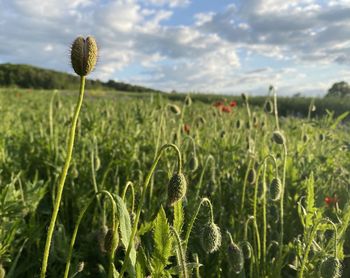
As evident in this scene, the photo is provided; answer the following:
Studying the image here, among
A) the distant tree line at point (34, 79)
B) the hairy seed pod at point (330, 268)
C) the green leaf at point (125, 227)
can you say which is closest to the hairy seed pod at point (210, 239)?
the green leaf at point (125, 227)

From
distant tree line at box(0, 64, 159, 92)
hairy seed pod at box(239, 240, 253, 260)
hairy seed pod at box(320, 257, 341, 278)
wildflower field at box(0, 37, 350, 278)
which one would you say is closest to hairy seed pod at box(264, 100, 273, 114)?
wildflower field at box(0, 37, 350, 278)

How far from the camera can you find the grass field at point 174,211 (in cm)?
150

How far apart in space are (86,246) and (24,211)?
1.19 feet

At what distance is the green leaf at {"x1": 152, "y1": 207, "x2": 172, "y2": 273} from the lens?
1.36 m

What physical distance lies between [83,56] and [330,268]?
107 cm

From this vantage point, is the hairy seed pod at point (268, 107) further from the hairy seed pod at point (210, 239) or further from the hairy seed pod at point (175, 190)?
the hairy seed pod at point (175, 190)

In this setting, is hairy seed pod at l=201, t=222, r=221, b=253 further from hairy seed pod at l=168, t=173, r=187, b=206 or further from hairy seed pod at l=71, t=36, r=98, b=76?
hairy seed pod at l=71, t=36, r=98, b=76

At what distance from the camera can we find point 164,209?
2635 millimetres

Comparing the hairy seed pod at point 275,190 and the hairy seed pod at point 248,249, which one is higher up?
the hairy seed pod at point 275,190

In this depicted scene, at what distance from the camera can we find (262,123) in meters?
4.46

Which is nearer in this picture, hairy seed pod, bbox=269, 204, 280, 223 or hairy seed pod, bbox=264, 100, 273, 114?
hairy seed pod, bbox=269, 204, 280, 223

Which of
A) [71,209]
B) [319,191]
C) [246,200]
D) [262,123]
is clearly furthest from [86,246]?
[262,123]

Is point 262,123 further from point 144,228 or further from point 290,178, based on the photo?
point 144,228

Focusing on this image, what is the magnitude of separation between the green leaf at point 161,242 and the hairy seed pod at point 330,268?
555mm
